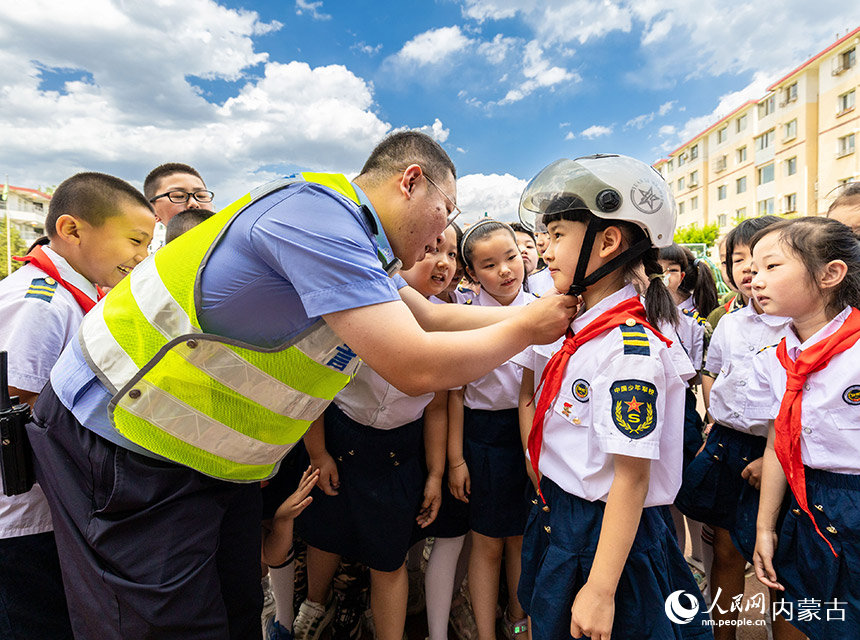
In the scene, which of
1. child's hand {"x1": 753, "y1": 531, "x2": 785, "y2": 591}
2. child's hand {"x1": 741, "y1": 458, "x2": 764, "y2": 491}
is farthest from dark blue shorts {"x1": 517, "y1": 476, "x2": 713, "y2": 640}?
child's hand {"x1": 741, "y1": 458, "x2": 764, "y2": 491}

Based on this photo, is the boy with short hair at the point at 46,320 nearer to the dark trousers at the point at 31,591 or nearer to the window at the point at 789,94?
the dark trousers at the point at 31,591

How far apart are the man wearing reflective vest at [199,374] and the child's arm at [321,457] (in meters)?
0.81

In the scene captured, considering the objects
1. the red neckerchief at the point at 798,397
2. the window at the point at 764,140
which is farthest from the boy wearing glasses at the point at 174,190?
the window at the point at 764,140

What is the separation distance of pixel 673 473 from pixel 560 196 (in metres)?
1.12

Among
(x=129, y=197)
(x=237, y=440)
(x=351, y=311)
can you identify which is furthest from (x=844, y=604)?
(x=129, y=197)

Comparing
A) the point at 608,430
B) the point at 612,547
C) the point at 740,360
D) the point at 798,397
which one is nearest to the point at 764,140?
the point at 740,360

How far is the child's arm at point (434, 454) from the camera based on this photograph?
262 centimetres

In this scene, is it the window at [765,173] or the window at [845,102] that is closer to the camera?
the window at [845,102]

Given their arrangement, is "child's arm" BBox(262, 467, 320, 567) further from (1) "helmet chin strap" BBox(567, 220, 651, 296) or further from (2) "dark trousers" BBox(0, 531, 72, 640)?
(1) "helmet chin strap" BBox(567, 220, 651, 296)

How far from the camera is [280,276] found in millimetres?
1462

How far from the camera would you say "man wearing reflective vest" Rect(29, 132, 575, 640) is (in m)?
1.37

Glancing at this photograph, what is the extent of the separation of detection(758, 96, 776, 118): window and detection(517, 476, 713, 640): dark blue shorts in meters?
43.6

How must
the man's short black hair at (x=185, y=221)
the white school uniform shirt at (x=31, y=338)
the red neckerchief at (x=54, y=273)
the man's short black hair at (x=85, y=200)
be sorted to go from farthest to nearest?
the man's short black hair at (x=185, y=221) → the man's short black hair at (x=85, y=200) → the red neckerchief at (x=54, y=273) → the white school uniform shirt at (x=31, y=338)

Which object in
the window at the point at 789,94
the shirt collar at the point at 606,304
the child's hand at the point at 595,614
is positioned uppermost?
the window at the point at 789,94
